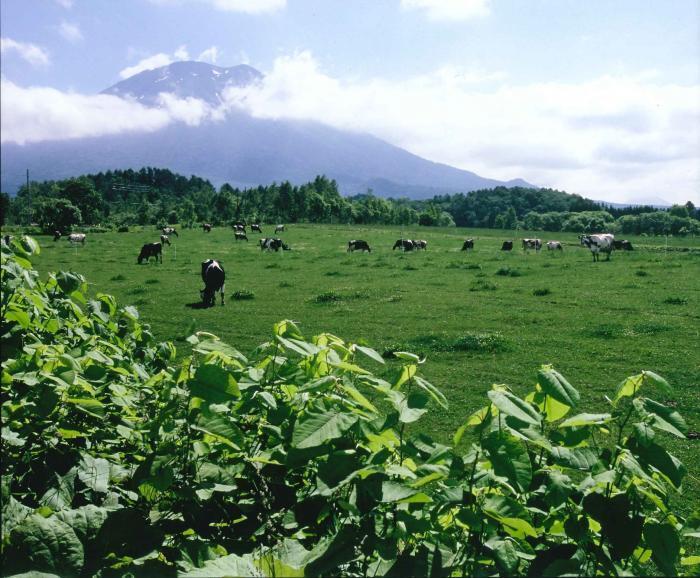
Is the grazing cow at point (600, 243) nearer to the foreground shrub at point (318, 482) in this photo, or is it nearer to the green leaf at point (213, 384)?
the foreground shrub at point (318, 482)

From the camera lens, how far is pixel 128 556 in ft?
6.02

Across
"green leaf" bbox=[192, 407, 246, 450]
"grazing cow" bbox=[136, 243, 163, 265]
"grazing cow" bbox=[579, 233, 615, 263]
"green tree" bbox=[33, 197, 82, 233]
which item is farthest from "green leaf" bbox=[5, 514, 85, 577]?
"green tree" bbox=[33, 197, 82, 233]

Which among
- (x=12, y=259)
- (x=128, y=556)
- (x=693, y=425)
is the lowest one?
(x=693, y=425)

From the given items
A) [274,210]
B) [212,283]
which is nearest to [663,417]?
[212,283]

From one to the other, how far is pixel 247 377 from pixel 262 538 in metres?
0.62

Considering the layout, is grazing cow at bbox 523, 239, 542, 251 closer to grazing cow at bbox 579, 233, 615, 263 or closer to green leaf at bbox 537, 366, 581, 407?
grazing cow at bbox 579, 233, 615, 263

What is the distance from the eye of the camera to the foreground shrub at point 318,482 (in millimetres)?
1673

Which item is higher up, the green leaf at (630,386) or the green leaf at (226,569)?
the green leaf at (630,386)

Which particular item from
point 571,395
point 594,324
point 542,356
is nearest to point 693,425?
point 542,356

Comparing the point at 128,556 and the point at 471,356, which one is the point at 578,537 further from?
the point at 471,356

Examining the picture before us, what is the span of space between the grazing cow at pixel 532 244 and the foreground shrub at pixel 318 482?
150 feet

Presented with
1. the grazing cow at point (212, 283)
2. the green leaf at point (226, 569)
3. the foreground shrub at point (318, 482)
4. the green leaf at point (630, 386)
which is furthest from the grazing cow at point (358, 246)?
the green leaf at point (226, 569)

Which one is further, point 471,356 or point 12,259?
point 471,356

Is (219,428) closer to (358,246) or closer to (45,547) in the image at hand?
(45,547)
